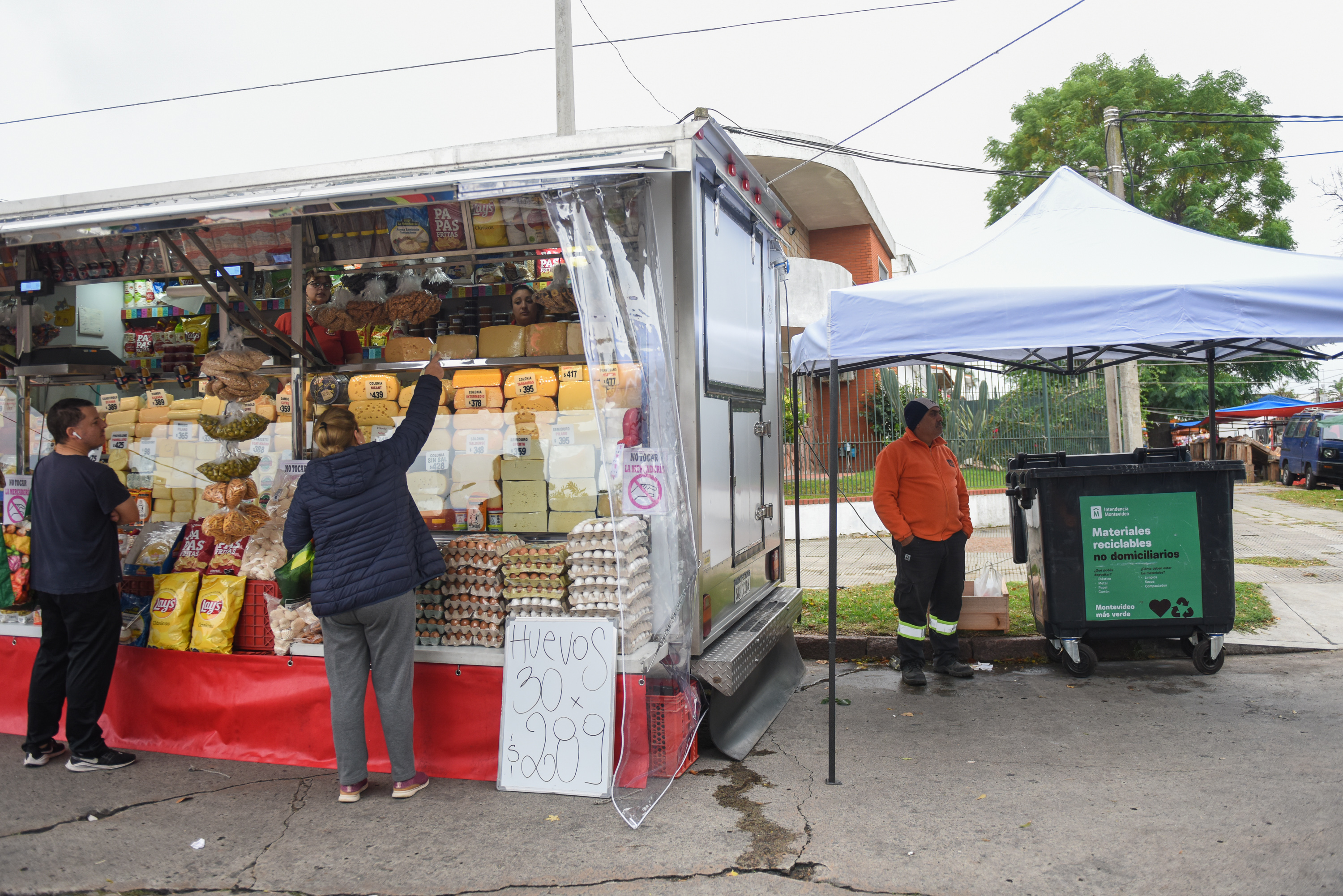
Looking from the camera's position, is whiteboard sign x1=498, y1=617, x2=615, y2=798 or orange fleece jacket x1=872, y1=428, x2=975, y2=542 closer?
whiteboard sign x1=498, y1=617, x2=615, y2=798

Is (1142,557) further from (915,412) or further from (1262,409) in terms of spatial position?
(1262,409)

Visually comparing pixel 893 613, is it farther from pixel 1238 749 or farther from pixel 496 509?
pixel 496 509

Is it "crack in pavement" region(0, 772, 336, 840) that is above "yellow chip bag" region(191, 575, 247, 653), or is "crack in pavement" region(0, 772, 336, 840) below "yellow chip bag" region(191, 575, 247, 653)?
below

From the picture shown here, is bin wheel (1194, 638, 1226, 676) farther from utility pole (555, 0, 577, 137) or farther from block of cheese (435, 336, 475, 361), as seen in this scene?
utility pole (555, 0, 577, 137)

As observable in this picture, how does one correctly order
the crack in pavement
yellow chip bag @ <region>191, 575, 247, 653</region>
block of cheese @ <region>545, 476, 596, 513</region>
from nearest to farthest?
1. the crack in pavement
2. yellow chip bag @ <region>191, 575, 247, 653</region>
3. block of cheese @ <region>545, 476, 596, 513</region>

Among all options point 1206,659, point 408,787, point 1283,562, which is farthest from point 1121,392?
point 408,787

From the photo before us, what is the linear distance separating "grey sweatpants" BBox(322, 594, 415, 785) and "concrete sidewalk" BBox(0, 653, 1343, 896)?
9.2 inches

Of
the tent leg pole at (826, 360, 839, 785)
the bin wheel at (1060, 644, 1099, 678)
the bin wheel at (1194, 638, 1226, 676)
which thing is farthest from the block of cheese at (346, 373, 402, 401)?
the bin wheel at (1194, 638, 1226, 676)

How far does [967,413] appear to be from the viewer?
1273 centimetres

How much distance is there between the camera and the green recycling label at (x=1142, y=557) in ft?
18.3

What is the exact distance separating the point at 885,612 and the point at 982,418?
6.09 metres

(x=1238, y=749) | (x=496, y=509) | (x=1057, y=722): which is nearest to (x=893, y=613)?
(x=1057, y=722)

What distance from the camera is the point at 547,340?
5184 millimetres

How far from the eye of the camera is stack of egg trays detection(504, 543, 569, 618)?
432cm
